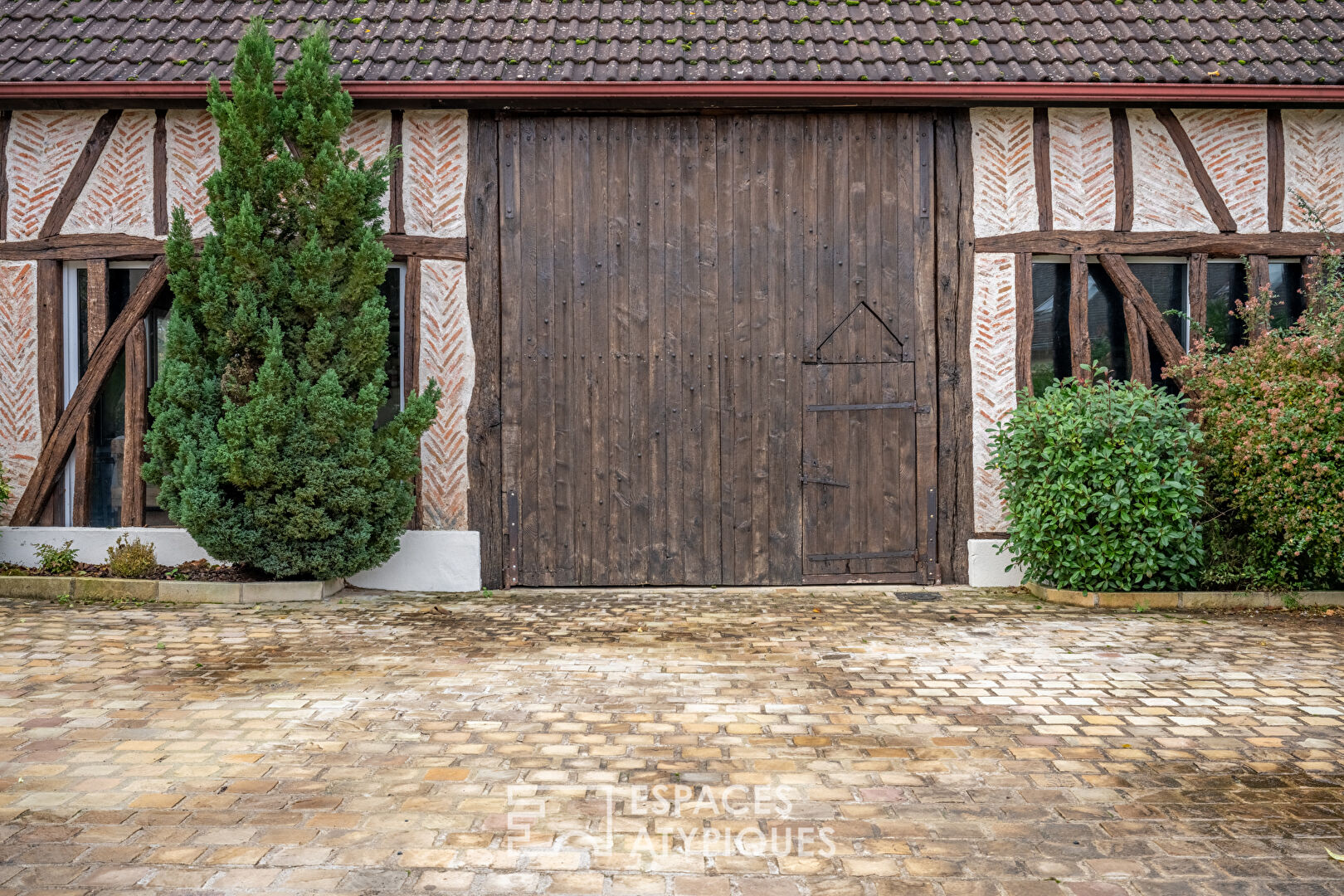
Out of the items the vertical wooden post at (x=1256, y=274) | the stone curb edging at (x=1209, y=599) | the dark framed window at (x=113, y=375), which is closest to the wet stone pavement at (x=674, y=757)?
the stone curb edging at (x=1209, y=599)

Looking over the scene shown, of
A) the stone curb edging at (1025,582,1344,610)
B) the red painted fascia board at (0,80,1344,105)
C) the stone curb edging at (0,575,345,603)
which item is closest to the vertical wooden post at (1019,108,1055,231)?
the red painted fascia board at (0,80,1344,105)

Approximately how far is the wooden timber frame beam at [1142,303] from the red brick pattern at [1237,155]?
0.89m

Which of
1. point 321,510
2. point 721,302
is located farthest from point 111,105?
point 721,302

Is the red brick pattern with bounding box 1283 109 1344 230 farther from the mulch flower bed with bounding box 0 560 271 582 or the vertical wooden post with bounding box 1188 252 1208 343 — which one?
the mulch flower bed with bounding box 0 560 271 582

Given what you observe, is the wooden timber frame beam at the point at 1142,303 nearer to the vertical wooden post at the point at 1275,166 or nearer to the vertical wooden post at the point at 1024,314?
the vertical wooden post at the point at 1024,314

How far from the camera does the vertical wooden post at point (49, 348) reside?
7500 mm

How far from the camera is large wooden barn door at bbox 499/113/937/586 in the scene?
295 inches

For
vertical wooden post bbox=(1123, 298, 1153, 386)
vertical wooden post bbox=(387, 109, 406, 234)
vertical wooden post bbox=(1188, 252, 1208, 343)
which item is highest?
vertical wooden post bbox=(387, 109, 406, 234)

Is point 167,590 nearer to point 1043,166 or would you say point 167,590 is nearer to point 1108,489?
point 1108,489

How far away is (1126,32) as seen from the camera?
7.67 m

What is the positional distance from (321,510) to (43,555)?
8.15 ft

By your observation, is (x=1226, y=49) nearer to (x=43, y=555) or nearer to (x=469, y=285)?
(x=469, y=285)

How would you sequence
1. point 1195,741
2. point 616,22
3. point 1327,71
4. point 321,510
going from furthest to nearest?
point 616,22, point 1327,71, point 321,510, point 1195,741

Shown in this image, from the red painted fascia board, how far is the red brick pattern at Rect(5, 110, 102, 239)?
29cm
